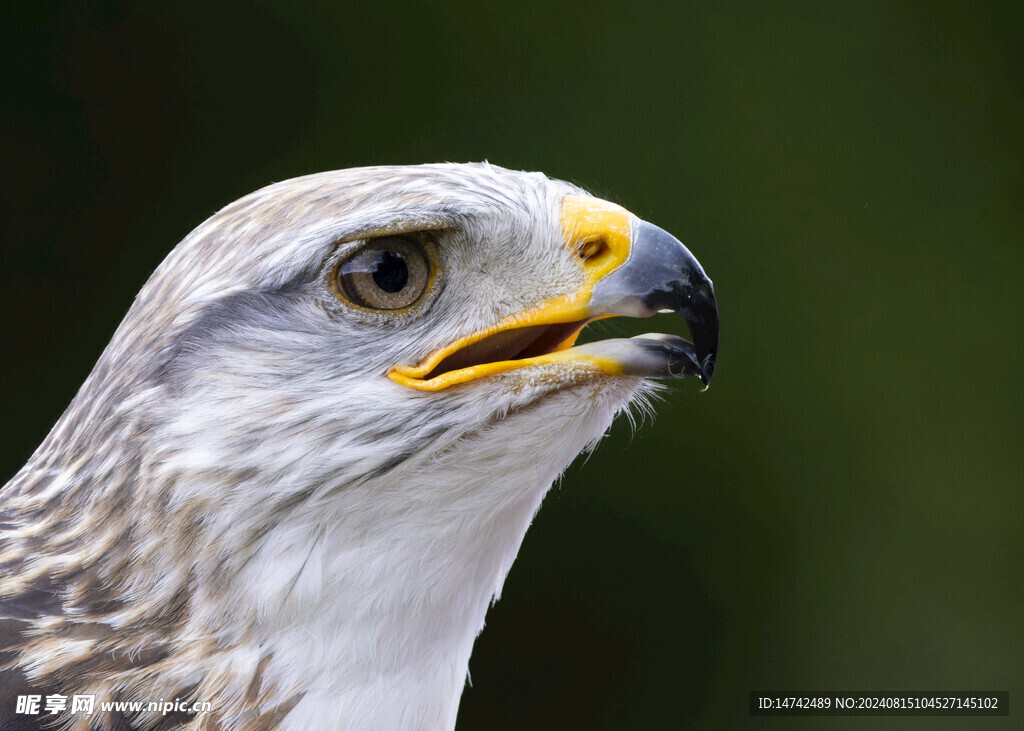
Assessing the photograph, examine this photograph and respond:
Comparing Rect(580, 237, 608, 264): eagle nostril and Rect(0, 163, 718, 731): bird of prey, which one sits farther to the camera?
Rect(580, 237, 608, 264): eagle nostril

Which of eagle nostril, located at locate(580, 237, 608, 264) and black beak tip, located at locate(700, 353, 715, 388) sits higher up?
eagle nostril, located at locate(580, 237, 608, 264)

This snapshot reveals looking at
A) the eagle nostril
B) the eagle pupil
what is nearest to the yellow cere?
the eagle nostril

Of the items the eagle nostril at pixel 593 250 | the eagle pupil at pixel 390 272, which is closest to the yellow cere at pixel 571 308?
the eagle nostril at pixel 593 250

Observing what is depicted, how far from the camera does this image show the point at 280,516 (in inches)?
56.8

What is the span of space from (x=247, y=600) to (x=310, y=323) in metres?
0.40

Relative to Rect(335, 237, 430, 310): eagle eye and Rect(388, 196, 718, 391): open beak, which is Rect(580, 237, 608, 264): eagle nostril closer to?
Rect(388, 196, 718, 391): open beak

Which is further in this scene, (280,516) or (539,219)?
(539,219)

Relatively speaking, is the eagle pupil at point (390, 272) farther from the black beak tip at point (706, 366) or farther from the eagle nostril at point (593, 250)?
the black beak tip at point (706, 366)

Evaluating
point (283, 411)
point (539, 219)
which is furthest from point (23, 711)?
point (539, 219)

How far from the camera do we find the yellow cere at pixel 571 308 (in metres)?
1.47

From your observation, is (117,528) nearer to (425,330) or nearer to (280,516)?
(280,516)

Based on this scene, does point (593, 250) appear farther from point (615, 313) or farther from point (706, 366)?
point (706, 366)

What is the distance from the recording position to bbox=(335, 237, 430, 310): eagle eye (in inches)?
58.6

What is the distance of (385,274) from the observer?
4.92 ft
